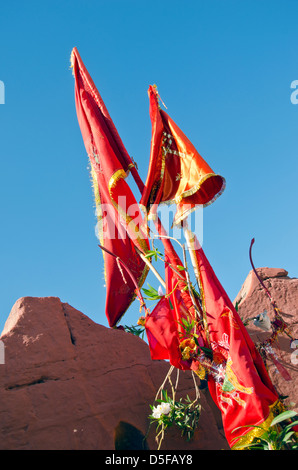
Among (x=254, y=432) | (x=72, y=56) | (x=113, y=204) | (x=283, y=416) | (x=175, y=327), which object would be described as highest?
(x=72, y=56)

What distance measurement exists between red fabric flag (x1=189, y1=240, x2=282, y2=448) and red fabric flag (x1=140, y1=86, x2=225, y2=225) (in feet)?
2.61

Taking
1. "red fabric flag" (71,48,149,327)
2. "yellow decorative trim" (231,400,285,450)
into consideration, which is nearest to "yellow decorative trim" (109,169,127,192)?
"red fabric flag" (71,48,149,327)

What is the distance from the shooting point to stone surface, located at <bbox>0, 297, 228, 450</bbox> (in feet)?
12.3

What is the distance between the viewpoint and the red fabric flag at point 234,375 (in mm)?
3488

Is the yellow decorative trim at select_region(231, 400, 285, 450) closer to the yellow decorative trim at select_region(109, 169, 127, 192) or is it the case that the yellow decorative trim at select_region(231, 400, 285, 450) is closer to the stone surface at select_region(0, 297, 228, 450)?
the stone surface at select_region(0, 297, 228, 450)

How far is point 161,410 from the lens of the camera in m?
4.01

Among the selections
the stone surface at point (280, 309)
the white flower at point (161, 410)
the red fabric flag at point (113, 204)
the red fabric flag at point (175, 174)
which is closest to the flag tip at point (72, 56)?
the red fabric flag at point (113, 204)

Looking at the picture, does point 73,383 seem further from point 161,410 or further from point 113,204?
point 113,204

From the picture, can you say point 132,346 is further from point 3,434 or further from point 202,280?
point 3,434

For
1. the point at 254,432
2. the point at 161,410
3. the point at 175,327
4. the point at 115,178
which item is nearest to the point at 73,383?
the point at 161,410

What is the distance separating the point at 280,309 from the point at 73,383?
239 centimetres

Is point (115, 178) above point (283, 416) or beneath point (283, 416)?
above

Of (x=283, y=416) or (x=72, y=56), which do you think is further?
(x=72, y=56)
